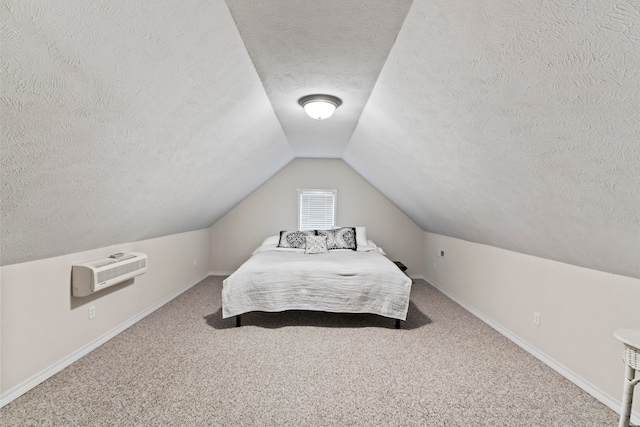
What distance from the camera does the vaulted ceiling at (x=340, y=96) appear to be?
1098 millimetres

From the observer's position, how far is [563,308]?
7.68 feet

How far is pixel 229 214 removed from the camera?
557cm

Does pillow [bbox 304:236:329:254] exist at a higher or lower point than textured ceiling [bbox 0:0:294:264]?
lower

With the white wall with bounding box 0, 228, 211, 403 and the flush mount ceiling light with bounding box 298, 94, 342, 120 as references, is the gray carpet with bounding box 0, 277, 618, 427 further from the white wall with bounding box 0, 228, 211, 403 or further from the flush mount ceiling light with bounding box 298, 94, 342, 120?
the flush mount ceiling light with bounding box 298, 94, 342, 120

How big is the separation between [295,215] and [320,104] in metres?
3.14

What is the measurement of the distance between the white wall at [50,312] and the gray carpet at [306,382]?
150 millimetres

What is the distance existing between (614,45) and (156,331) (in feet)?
12.0

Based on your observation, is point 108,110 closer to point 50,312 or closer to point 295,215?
point 50,312

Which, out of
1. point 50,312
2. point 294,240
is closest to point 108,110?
point 50,312

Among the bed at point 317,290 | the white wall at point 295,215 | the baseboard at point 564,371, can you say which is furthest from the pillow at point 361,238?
the baseboard at point 564,371

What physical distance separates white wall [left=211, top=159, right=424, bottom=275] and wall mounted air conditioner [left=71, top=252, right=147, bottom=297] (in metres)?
2.66

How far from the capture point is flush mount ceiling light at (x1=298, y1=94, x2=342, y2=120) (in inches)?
104

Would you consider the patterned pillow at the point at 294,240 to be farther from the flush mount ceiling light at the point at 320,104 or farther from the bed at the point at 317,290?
the flush mount ceiling light at the point at 320,104

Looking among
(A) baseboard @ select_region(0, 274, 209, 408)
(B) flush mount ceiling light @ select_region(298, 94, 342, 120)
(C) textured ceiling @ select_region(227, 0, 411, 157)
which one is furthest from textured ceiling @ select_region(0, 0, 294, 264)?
(A) baseboard @ select_region(0, 274, 209, 408)
